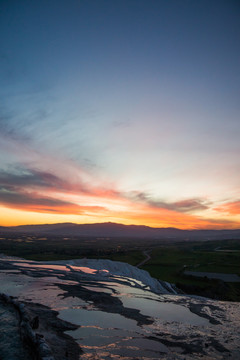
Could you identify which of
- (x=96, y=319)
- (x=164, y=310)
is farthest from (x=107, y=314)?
(x=164, y=310)

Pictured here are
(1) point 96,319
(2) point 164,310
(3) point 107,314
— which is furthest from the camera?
(2) point 164,310

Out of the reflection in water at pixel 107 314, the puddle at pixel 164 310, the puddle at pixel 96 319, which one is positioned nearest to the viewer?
the reflection in water at pixel 107 314

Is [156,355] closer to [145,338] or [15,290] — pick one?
[145,338]

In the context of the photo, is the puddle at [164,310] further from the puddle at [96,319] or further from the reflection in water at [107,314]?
the puddle at [96,319]

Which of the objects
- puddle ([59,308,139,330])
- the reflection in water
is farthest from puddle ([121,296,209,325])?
puddle ([59,308,139,330])

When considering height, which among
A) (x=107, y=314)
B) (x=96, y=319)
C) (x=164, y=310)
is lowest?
(x=164, y=310)

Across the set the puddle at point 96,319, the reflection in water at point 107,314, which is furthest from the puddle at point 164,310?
the puddle at point 96,319

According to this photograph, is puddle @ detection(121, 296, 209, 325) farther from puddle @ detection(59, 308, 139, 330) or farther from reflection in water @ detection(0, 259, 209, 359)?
puddle @ detection(59, 308, 139, 330)

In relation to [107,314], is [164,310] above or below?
below

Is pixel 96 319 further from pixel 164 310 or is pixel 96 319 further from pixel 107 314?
pixel 164 310

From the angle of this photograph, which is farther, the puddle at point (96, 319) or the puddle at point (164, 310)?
the puddle at point (164, 310)

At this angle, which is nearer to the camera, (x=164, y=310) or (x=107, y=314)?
(x=107, y=314)
